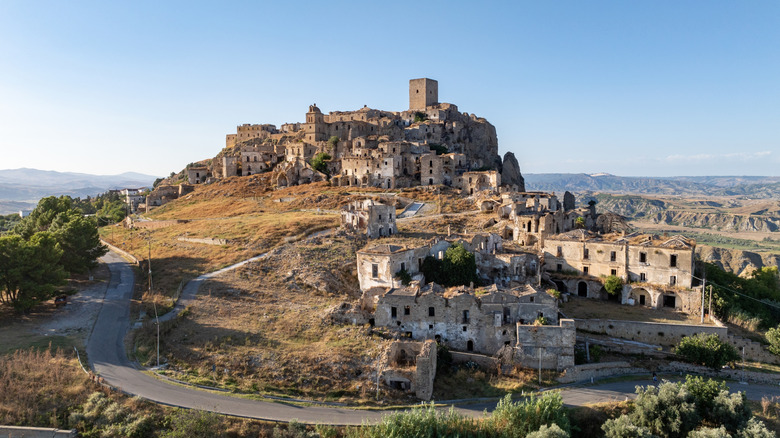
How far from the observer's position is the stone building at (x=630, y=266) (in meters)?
41.4

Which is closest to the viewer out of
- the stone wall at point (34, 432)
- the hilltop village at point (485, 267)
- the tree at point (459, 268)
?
the stone wall at point (34, 432)

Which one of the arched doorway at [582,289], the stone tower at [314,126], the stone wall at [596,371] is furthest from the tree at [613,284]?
the stone tower at [314,126]

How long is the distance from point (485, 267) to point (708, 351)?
59.4ft

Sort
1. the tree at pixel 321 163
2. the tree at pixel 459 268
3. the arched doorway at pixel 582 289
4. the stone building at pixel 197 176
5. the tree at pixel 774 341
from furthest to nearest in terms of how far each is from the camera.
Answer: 1. the stone building at pixel 197 176
2. the tree at pixel 321 163
3. the arched doorway at pixel 582 289
4. the tree at pixel 459 268
5. the tree at pixel 774 341

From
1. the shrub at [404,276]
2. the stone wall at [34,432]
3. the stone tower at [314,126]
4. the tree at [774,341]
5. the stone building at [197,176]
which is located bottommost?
the stone wall at [34,432]

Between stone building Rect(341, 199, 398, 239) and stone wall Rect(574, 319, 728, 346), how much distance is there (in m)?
22.2

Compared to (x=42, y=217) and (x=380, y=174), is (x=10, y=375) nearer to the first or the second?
(x=42, y=217)

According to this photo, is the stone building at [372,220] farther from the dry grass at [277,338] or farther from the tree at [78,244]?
the tree at [78,244]

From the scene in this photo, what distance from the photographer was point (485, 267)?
1748 inches

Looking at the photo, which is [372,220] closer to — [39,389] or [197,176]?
[39,389]

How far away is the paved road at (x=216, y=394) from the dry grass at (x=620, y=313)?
7.76 m

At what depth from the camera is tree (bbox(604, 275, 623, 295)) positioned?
141ft

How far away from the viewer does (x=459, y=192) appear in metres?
71.6

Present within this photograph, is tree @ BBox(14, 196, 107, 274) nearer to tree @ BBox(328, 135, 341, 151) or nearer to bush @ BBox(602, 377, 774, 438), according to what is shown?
tree @ BBox(328, 135, 341, 151)
